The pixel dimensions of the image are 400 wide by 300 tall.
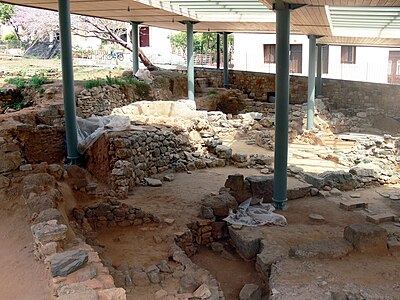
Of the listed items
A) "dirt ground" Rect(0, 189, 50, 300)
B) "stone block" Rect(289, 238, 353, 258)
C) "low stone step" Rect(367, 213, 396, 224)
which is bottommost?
"low stone step" Rect(367, 213, 396, 224)

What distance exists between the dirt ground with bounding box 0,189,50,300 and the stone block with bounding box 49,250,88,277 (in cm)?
66

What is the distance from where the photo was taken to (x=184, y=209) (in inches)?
375

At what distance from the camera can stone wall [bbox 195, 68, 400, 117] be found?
2039 cm

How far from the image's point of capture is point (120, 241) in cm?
812

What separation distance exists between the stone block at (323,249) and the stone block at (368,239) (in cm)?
14

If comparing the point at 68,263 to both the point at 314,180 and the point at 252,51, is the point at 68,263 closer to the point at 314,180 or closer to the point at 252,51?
the point at 314,180

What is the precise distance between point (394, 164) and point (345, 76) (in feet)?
57.3

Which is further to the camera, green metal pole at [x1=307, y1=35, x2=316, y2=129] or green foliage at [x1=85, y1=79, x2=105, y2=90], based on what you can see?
green metal pole at [x1=307, y1=35, x2=316, y2=129]

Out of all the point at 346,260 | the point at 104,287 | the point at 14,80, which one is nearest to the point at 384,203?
the point at 346,260

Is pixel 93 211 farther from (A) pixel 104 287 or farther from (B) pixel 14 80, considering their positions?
(B) pixel 14 80

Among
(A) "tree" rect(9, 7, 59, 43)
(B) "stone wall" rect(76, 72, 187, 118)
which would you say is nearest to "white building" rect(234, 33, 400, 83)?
(B) "stone wall" rect(76, 72, 187, 118)

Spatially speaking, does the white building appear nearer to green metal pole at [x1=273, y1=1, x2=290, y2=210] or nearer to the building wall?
the building wall

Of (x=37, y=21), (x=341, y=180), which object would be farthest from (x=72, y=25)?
(x=341, y=180)

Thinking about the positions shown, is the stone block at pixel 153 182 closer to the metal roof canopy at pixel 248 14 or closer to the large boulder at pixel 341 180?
the large boulder at pixel 341 180
